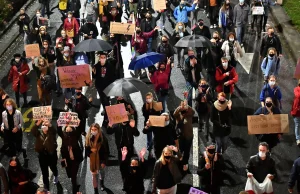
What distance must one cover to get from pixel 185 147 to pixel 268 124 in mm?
1827

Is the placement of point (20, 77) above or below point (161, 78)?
below

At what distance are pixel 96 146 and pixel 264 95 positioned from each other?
4.31 meters

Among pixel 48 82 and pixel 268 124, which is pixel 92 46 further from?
pixel 268 124

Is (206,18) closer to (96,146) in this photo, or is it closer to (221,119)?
(221,119)

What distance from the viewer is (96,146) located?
36.4 feet

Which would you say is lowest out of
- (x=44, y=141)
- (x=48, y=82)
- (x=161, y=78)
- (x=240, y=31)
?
(x=44, y=141)

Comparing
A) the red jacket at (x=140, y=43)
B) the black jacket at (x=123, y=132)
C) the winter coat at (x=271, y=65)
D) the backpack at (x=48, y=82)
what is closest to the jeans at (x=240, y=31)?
the red jacket at (x=140, y=43)

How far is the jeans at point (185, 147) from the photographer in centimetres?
1198

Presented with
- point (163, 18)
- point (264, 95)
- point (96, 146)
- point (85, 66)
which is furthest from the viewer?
point (163, 18)

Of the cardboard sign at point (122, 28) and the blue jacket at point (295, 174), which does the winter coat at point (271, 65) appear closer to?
the cardboard sign at point (122, 28)

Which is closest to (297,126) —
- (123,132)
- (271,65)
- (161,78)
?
(271,65)

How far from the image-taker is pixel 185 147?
1205cm

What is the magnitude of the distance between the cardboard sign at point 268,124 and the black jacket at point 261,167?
1.15 m

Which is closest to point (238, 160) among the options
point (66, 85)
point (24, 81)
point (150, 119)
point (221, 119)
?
point (221, 119)
